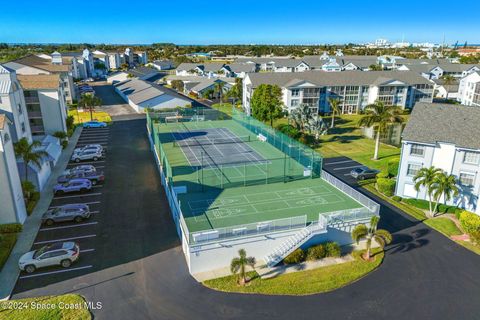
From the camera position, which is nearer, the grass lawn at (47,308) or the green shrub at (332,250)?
the grass lawn at (47,308)

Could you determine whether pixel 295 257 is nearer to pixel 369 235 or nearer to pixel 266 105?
pixel 369 235

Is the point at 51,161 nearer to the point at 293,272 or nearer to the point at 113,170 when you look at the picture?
the point at 113,170

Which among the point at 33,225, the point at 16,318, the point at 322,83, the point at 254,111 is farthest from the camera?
the point at 322,83

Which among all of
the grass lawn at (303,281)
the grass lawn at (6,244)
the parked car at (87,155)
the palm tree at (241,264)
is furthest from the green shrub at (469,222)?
the parked car at (87,155)

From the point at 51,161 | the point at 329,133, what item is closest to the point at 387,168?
the point at 329,133

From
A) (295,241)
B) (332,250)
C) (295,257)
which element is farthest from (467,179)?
(295,257)

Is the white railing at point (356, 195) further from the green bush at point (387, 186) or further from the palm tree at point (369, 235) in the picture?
the green bush at point (387, 186)

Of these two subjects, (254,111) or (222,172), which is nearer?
(222,172)
